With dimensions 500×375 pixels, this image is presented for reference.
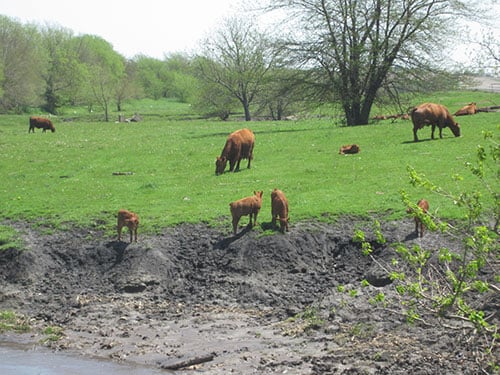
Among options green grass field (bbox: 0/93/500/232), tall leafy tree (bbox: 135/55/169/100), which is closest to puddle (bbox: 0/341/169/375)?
green grass field (bbox: 0/93/500/232)

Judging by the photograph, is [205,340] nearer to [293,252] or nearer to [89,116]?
[293,252]

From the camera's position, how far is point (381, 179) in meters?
21.7

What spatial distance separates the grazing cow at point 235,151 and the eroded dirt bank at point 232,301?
23.6ft

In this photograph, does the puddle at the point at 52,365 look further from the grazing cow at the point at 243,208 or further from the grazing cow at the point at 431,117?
the grazing cow at the point at 431,117

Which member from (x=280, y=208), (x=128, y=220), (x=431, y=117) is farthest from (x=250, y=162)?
(x=128, y=220)

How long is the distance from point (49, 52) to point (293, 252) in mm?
81905

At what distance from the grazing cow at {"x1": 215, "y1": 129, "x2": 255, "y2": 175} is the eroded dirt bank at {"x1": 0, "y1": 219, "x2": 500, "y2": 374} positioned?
7.20 meters

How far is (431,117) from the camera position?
28.6 meters

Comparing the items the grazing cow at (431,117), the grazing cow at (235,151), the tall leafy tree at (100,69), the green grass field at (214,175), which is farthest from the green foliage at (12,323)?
the tall leafy tree at (100,69)

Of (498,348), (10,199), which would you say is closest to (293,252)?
(498,348)

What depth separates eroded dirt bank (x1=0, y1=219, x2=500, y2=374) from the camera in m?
11.7

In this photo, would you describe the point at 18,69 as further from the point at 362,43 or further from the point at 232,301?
the point at 232,301

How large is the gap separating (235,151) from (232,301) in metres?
10.9

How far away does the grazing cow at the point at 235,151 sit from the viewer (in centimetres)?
2498
